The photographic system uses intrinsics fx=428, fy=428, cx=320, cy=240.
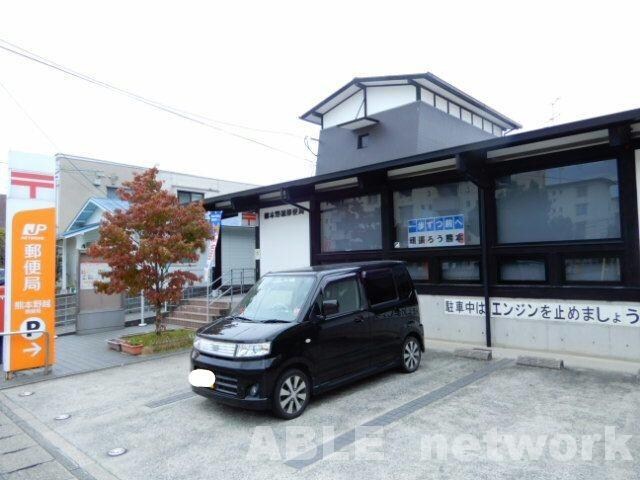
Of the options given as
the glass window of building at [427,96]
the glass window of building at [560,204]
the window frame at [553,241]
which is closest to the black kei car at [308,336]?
the window frame at [553,241]

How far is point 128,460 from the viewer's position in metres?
4.27

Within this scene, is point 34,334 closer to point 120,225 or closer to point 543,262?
point 120,225

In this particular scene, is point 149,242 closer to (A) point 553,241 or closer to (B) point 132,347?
(B) point 132,347

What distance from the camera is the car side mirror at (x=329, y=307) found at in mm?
5566

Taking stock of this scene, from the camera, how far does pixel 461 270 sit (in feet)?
29.1

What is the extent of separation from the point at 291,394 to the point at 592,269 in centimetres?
557

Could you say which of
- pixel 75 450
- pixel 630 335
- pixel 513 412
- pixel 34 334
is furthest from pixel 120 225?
pixel 630 335

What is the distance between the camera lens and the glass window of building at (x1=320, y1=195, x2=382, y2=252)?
34.0 ft

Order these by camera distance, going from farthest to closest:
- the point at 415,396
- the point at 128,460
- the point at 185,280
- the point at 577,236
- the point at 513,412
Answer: the point at 185,280
the point at 577,236
the point at 415,396
the point at 513,412
the point at 128,460

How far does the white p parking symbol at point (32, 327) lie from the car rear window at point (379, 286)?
229 inches

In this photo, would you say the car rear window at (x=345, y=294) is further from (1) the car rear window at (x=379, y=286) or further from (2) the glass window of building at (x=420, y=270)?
(2) the glass window of building at (x=420, y=270)

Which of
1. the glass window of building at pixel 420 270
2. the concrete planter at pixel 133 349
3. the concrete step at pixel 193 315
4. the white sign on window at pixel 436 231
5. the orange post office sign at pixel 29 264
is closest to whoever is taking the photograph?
the orange post office sign at pixel 29 264

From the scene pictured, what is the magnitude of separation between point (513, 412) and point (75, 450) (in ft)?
16.1

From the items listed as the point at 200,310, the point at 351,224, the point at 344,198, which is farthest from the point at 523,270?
the point at 200,310
